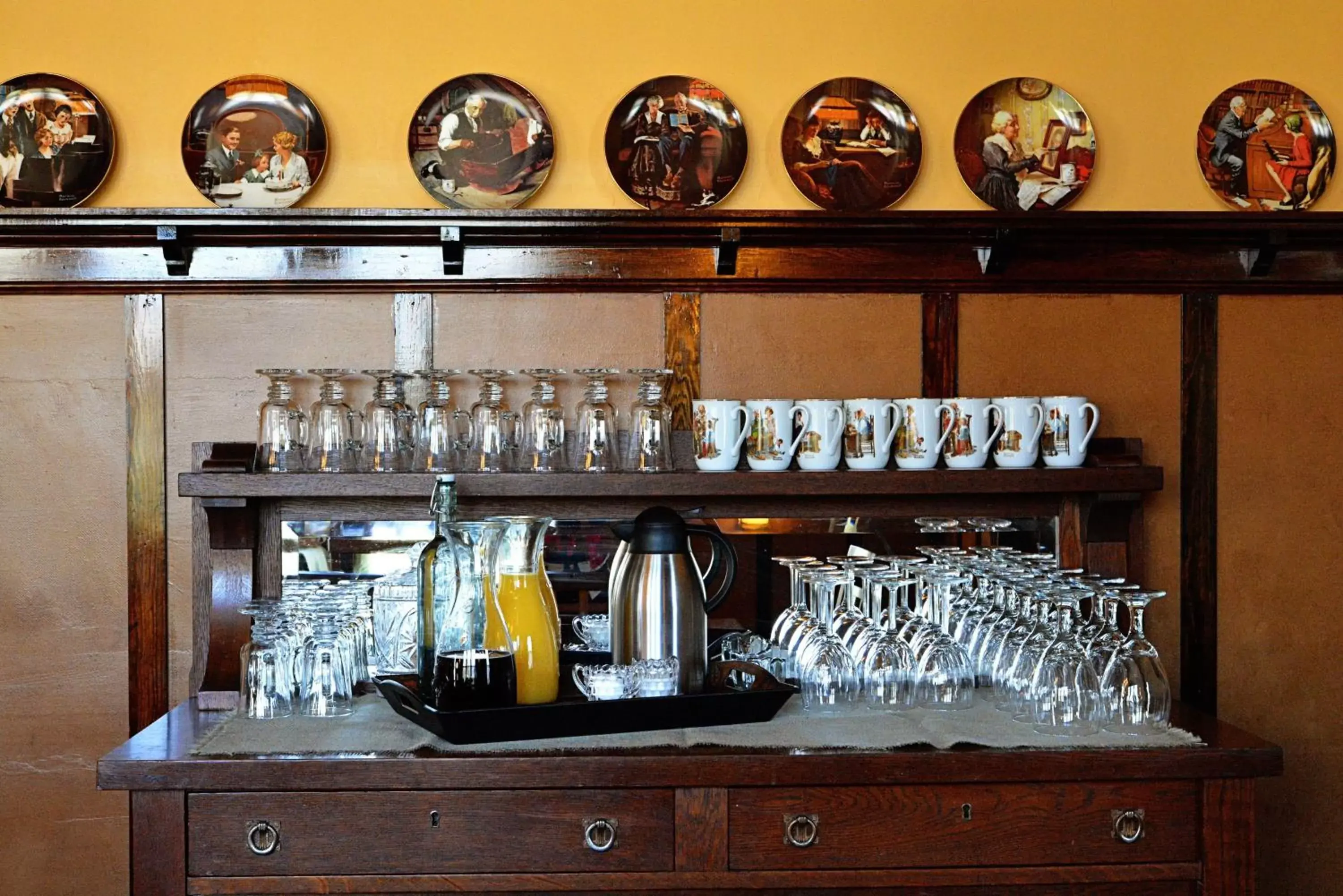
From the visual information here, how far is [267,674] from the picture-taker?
2.26 m

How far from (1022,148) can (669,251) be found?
83 centimetres

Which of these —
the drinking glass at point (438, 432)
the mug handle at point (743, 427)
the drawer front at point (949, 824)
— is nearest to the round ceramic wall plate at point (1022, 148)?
the mug handle at point (743, 427)

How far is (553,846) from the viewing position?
2.04 metres

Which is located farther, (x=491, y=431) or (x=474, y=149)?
(x=474, y=149)

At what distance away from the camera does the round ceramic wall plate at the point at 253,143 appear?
109 inches

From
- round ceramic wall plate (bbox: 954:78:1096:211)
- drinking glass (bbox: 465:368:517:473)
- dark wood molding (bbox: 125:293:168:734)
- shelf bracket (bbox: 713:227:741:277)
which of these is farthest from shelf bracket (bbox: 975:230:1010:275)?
dark wood molding (bbox: 125:293:168:734)

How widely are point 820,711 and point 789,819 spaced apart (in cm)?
30

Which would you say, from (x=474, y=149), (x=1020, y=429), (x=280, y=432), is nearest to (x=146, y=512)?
(x=280, y=432)

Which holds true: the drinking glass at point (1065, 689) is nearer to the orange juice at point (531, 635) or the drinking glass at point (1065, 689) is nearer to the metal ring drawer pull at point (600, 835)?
the metal ring drawer pull at point (600, 835)

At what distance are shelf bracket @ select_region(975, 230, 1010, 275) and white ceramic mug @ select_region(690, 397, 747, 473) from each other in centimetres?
68

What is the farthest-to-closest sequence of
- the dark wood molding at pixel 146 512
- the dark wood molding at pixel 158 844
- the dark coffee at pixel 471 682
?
the dark wood molding at pixel 146 512 → the dark coffee at pixel 471 682 → the dark wood molding at pixel 158 844

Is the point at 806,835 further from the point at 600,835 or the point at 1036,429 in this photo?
the point at 1036,429

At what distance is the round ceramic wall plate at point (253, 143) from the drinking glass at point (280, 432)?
44cm

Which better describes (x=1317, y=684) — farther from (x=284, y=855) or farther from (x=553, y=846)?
(x=284, y=855)
